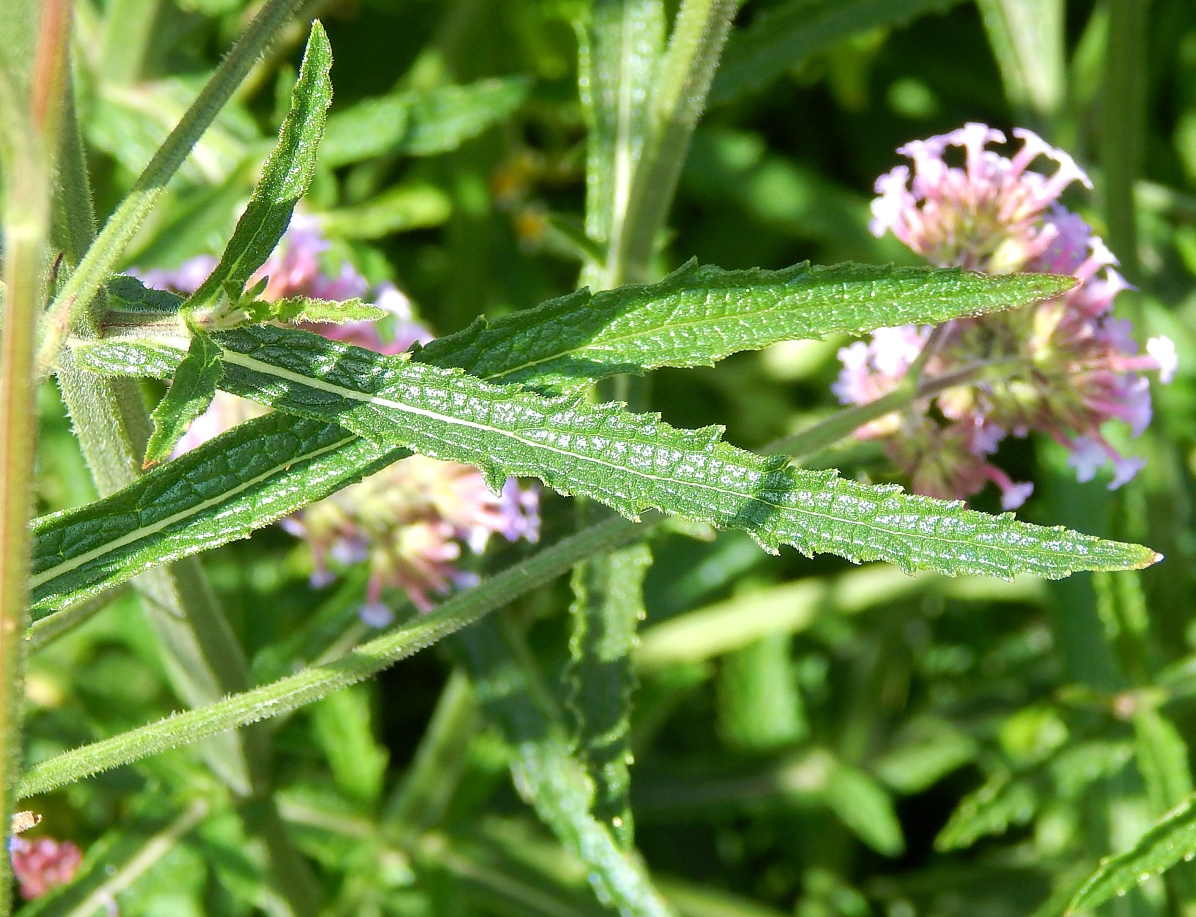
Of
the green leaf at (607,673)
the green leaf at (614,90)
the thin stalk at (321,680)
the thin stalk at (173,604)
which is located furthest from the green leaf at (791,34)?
the thin stalk at (173,604)

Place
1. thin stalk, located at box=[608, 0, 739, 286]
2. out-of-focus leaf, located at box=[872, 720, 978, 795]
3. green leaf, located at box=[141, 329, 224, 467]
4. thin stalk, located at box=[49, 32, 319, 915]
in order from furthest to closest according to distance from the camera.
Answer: out-of-focus leaf, located at box=[872, 720, 978, 795]
thin stalk, located at box=[608, 0, 739, 286]
thin stalk, located at box=[49, 32, 319, 915]
green leaf, located at box=[141, 329, 224, 467]

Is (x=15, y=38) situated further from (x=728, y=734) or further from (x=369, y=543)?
(x=728, y=734)

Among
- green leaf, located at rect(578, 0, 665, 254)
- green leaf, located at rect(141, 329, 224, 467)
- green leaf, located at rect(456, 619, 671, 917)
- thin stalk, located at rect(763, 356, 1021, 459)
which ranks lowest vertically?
green leaf, located at rect(456, 619, 671, 917)

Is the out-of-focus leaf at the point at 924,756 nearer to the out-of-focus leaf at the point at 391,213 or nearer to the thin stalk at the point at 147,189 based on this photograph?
the out-of-focus leaf at the point at 391,213

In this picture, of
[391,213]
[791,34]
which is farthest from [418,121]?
[791,34]

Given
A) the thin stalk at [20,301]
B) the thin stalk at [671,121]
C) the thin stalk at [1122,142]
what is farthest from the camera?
the thin stalk at [1122,142]

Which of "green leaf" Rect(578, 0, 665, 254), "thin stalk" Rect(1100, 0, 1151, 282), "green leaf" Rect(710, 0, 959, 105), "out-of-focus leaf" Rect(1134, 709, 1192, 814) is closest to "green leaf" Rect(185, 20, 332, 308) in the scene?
"green leaf" Rect(578, 0, 665, 254)

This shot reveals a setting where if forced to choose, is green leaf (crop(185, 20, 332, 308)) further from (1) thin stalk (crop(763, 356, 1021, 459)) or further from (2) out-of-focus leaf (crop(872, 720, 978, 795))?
(2) out-of-focus leaf (crop(872, 720, 978, 795))
